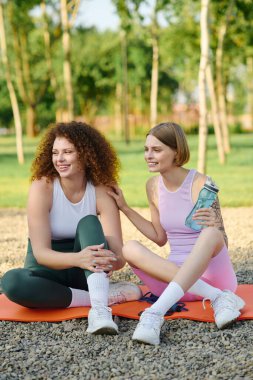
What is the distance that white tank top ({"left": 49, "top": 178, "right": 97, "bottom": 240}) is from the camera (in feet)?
14.4

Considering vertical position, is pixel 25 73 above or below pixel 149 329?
above

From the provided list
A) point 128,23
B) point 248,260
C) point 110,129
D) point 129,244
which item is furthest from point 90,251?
point 110,129

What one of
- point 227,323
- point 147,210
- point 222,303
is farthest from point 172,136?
point 147,210

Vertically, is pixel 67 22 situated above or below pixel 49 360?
above

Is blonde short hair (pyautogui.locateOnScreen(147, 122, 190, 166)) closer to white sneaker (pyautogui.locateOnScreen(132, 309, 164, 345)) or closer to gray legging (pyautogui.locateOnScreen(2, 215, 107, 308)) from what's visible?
gray legging (pyautogui.locateOnScreen(2, 215, 107, 308))

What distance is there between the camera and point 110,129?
62.3m

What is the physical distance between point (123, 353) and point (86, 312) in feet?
2.30

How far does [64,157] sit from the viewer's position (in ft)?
14.0

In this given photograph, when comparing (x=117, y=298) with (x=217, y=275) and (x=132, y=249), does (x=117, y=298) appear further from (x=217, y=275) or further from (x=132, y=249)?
(x=217, y=275)

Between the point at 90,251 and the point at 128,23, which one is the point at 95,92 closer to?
the point at 128,23

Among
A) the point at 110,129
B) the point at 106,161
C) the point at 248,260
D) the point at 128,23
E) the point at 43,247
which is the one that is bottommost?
the point at 110,129

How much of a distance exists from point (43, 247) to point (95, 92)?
5219cm

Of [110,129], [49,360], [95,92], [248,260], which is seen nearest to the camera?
[49,360]

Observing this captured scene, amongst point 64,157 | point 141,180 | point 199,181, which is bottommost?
point 141,180
